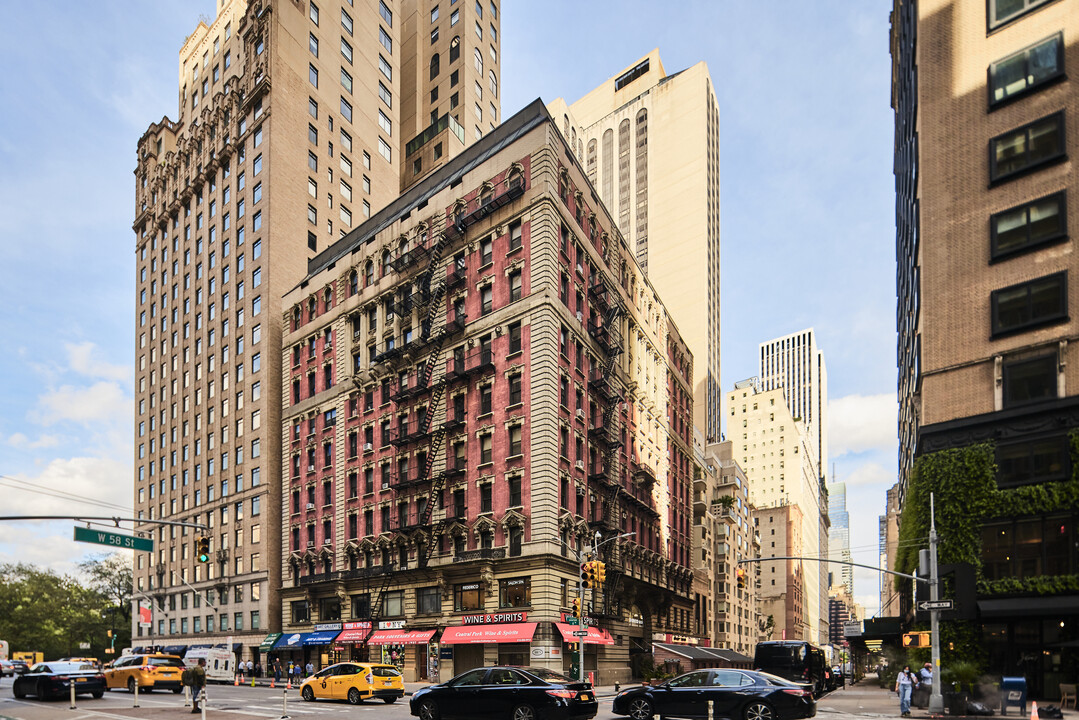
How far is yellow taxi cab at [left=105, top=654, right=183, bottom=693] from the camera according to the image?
A: 131ft

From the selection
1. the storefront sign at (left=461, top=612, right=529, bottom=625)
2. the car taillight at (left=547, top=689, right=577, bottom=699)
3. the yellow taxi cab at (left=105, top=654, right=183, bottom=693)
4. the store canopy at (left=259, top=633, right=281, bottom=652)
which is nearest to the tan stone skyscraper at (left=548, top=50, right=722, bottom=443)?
the store canopy at (left=259, top=633, right=281, bottom=652)

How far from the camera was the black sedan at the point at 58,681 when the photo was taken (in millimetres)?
32094

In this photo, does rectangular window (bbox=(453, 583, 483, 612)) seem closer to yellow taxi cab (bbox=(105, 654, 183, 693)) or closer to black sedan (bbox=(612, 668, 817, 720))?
yellow taxi cab (bbox=(105, 654, 183, 693))

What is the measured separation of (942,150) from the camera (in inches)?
1661

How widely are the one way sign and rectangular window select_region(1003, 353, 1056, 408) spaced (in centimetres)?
1213

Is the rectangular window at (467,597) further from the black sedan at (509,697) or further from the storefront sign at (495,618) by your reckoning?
the black sedan at (509,697)

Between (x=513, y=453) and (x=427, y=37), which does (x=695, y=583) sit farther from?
(x=427, y=37)

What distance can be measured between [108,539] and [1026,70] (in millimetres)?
44524

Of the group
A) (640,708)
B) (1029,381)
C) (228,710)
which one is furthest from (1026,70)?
(228,710)

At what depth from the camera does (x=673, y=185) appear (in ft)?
513

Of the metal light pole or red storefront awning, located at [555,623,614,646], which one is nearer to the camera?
the metal light pole

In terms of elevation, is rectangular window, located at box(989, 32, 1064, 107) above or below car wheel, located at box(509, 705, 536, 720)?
above

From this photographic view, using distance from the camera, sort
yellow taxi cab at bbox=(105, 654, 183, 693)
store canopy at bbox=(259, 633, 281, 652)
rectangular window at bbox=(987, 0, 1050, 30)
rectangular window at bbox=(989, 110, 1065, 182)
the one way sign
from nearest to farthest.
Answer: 1. the one way sign
2. rectangular window at bbox=(989, 110, 1065, 182)
3. yellow taxi cab at bbox=(105, 654, 183, 693)
4. rectangular window at bbox=(987, 0, 1050, 30)
5. store canopy at bbox=(259, 633, 281, 652)

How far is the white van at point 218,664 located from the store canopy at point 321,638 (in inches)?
271
